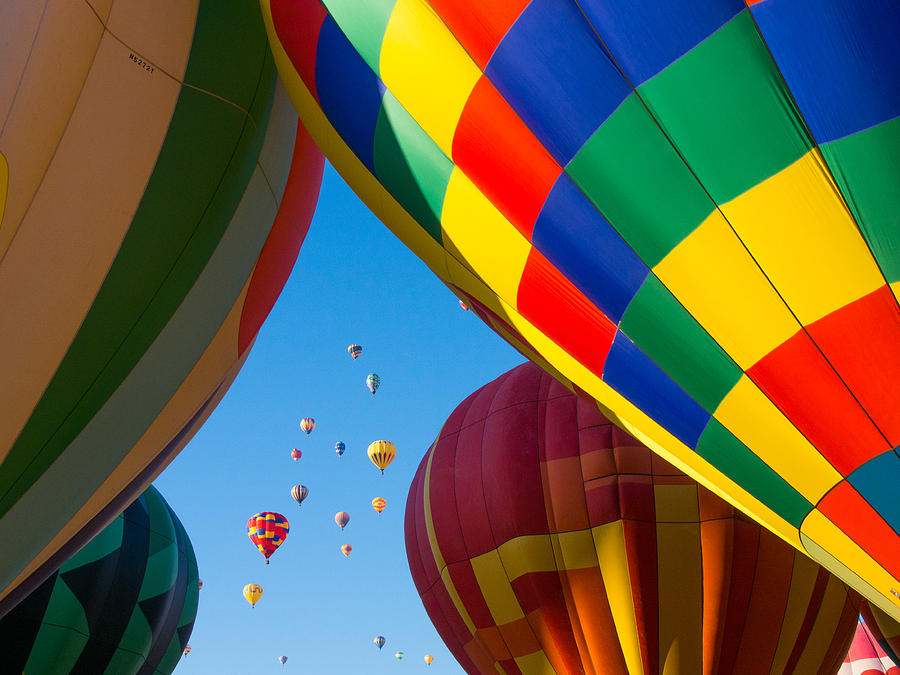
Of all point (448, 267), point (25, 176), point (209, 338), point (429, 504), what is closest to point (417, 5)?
point (448, 267)

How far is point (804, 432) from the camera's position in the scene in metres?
2.92

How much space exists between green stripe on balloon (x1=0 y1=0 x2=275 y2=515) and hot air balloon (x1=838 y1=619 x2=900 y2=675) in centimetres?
1253

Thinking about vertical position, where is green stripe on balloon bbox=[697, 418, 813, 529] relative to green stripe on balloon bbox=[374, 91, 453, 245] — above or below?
below

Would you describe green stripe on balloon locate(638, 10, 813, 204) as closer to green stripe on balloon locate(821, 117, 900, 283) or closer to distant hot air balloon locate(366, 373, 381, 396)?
green stripe on balloon locate(821, 117, 900, 283)

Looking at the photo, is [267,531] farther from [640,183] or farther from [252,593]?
[640,183]

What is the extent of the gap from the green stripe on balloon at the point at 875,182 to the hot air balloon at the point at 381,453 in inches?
709

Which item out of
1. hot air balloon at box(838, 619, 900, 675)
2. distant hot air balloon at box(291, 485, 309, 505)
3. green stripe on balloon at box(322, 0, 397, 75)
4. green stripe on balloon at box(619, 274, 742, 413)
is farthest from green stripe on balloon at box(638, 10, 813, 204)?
distant hot air balloon at box(291, 485, 309, 505)

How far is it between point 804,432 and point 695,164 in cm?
97

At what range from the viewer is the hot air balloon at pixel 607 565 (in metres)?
6.30

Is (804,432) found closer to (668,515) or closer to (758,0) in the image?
(758,0)

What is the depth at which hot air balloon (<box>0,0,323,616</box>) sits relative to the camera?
351 cm

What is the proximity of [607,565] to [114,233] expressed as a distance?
4.34 m

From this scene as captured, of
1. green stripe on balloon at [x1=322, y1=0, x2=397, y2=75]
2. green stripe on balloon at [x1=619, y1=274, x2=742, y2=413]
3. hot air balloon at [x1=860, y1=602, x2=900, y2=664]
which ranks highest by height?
green stripe on balloon at [x1=322, y1=0, x2=397, y2=75]

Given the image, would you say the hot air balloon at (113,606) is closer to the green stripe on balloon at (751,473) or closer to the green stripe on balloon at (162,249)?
the green stripe on balloon at (162,249)
